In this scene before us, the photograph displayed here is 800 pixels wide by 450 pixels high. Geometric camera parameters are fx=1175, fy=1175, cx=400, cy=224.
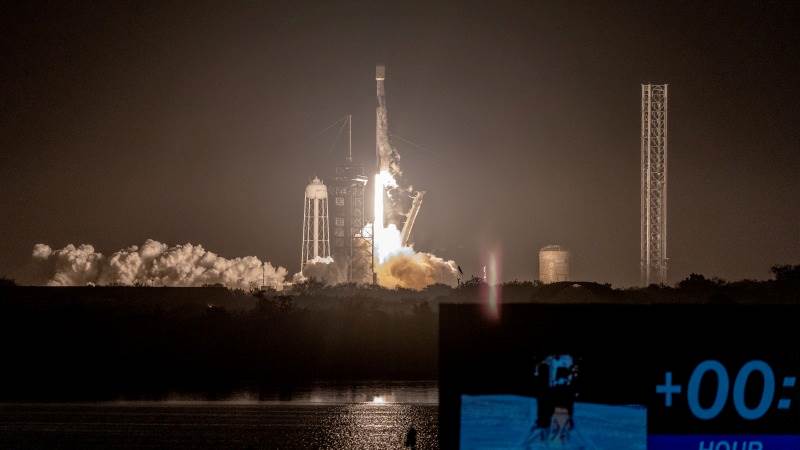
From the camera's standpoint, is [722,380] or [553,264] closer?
[722,380]

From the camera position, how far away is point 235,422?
30.3 m

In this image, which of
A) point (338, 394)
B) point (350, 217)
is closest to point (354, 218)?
point (350, 217)

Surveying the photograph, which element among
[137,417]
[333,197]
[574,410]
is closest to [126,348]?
[137,417]

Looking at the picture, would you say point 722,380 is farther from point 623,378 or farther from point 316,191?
point 316,191

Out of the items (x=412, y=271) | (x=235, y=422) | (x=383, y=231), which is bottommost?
(x=235, y=422)

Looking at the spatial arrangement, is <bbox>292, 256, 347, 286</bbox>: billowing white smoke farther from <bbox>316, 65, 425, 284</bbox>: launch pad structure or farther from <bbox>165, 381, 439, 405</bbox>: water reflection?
<bbox>165, 381, 439, 405</bbox>: water reflection

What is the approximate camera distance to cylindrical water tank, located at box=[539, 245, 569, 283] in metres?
91.1

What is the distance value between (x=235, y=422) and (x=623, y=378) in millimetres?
17689

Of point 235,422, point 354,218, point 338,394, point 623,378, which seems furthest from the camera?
point 354,218

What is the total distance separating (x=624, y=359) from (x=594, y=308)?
822 millimetres

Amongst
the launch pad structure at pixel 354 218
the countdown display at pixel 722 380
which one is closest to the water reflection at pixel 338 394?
the countdown display at pixel 722 380

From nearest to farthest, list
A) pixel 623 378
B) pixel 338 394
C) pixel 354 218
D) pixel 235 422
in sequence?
pixel 623 378
pixel 235 422
pixel 338 394
pixel 354 218

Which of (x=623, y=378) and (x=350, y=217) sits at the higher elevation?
(x=350, y=217)

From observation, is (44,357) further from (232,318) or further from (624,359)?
(624,359)
